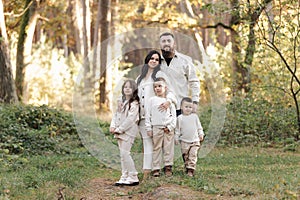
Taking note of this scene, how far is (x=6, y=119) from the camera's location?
12.9 meters

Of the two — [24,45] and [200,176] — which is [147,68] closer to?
[200,176]

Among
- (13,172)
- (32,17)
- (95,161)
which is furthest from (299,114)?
(32,17)

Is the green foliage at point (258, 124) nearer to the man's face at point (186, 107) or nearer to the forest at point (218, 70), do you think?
the forest at point (218, 70)

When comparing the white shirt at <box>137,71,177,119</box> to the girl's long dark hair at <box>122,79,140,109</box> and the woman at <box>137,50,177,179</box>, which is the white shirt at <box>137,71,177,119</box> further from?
the girl's long dark hair at <box>122,79,140,109</box>

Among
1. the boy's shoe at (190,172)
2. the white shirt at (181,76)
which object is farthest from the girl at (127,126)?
the boy's shoe at (190,172)

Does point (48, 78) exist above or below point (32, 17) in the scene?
below

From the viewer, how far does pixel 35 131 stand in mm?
12508

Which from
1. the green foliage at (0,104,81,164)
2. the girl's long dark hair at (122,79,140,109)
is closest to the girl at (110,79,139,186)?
the girl's long dark hair at (122,79,140,109)

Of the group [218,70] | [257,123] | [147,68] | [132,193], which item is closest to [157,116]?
[147,68]

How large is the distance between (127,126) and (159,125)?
439mm

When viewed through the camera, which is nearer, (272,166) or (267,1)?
(272,166)

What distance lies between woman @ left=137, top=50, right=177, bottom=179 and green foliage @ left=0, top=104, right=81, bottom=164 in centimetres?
255

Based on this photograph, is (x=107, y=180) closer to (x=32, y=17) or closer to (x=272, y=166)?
(x=272, y=166)

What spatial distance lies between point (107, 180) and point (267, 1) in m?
6.56
